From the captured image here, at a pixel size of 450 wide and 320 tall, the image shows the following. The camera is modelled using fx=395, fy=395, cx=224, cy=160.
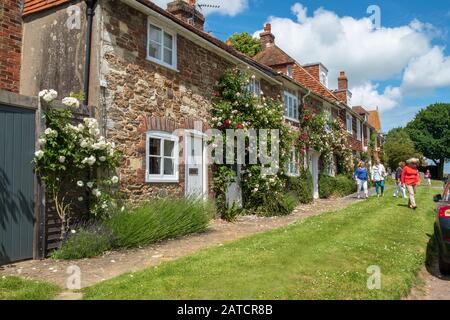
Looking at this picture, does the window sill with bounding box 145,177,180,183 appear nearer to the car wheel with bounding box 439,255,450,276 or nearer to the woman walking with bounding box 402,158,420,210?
the car wheel with bounding box 439,255,450,276

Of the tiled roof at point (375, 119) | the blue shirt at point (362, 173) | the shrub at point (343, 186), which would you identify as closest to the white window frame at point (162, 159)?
the blue shirt at point (362, 173)

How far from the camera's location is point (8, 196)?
6.68 m

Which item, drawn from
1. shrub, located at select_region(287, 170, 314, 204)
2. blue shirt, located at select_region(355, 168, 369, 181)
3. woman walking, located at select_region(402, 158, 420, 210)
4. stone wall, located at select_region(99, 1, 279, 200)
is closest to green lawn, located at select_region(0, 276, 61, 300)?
stone wall, located at select_region(99, 1, 279, 200)

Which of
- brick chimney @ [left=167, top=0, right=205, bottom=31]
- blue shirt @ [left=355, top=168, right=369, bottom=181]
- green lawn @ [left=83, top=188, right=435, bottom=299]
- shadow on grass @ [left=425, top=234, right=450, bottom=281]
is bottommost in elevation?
shadow on grass @ [left=425, top=234, right=450, bottom=281]

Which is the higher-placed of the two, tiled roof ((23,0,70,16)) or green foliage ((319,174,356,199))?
tiled roof ((23,0,70,16))

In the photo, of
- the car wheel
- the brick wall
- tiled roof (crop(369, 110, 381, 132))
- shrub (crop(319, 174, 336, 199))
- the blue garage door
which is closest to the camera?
the car wheel

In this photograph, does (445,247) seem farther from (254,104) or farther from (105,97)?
(254,104)

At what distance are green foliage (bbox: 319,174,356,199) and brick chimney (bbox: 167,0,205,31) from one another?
10.5 metres

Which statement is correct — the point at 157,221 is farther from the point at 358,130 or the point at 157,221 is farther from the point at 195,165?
the point at 358,130

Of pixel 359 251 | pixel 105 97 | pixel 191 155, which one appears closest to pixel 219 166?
pixel 191 155

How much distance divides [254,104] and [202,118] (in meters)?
2.16

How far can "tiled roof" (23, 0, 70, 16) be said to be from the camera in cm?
953

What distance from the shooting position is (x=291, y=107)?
60.8 feet

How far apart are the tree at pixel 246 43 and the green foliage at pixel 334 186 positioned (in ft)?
41.6
